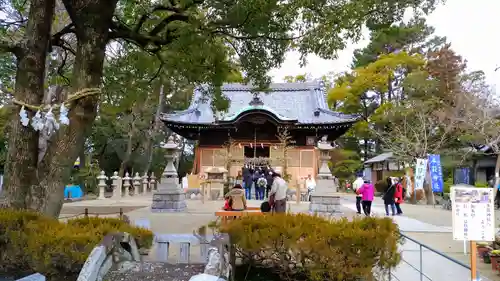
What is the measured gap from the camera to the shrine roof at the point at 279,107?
21516 mm

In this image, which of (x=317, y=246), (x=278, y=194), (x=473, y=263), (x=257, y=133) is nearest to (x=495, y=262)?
(x=473, y=263)

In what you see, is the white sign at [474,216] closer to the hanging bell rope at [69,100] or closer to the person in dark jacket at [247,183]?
the hanging bell rope at [69,100]

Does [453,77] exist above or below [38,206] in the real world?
above

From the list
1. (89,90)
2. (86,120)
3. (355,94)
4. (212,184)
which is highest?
(355,94)

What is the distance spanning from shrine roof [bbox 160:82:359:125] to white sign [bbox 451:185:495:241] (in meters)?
16.0

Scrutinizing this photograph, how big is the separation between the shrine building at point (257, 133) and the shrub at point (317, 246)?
16.2 meters

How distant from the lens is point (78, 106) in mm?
4922

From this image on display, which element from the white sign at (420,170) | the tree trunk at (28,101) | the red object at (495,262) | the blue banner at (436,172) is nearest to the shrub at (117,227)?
the tree trunk at (28,101)

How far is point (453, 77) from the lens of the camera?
85.1 ft

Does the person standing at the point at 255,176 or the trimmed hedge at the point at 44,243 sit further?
the person standing at the point at 255,176

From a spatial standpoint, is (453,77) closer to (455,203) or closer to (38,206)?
(455,203)

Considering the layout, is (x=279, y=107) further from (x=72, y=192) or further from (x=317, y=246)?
(x=317, y=246)

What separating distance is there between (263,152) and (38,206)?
20169 millimetres

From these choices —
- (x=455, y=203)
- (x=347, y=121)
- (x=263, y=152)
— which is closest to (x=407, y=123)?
(x=347, y=121)
